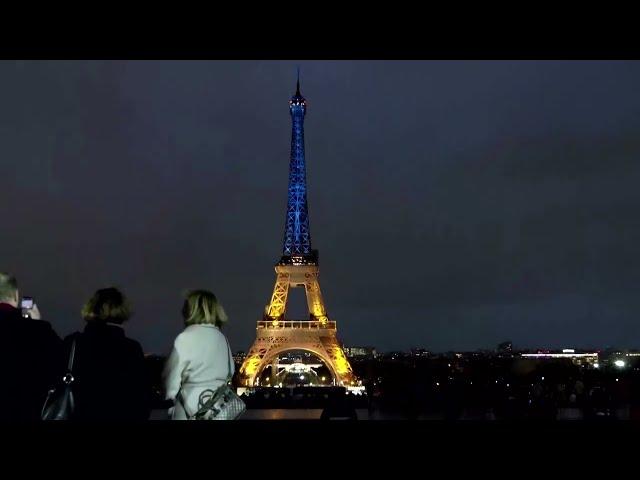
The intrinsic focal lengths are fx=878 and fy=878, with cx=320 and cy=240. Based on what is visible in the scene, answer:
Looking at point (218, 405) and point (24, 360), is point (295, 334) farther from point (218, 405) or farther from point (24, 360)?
point (24, 360)

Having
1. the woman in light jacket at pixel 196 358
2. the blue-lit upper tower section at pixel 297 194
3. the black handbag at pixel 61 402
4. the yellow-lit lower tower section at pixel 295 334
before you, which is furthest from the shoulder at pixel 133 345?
the blue-lit upper tower section at pixel 297 194

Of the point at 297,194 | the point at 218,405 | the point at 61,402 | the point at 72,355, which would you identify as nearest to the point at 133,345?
the point at 72,355

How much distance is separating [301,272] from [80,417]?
5112 centimetres

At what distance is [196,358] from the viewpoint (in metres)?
4.78

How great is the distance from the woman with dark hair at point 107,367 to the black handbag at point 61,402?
1.8 inches

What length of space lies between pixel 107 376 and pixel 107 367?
5 centimetres

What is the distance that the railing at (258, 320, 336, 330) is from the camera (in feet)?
177

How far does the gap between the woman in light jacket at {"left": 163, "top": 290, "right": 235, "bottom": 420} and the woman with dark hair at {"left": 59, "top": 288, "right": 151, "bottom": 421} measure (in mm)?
198

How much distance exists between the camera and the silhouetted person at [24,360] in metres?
4.30

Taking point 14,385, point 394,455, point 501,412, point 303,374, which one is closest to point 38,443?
point 14,385
